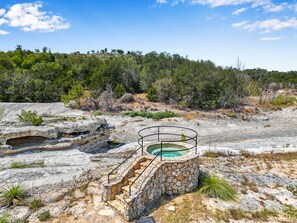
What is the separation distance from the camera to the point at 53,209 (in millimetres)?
8094

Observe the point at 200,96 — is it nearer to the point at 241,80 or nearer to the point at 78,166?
the point at 241,80

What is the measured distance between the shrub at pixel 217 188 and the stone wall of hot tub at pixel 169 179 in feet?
1.24

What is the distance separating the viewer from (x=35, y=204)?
26.7 feet

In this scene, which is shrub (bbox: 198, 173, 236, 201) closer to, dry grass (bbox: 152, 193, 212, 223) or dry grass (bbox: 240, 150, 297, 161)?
dry grass (bbox: 152, 193, 212, 223)

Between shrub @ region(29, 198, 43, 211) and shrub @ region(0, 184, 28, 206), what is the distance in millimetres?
414

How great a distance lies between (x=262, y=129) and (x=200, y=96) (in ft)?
31.3

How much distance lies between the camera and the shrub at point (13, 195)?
8.20 metres

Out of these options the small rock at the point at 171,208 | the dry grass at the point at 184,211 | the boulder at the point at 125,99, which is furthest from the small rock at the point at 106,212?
the boulder at the point at 125,99

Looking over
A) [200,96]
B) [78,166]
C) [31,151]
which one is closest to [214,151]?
[78,166]

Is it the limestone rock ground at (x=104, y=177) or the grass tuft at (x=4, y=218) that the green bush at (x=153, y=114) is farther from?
the grass tuft at (x=4, y=218)

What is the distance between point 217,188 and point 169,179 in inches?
77.8

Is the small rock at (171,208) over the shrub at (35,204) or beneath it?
beneath

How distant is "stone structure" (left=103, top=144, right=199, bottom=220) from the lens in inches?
319

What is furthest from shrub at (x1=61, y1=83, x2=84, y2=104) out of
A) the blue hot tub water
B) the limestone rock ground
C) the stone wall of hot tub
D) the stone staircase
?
the stone wall of hot tub
